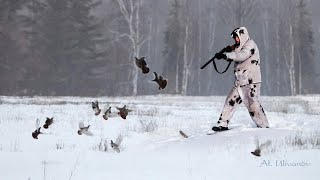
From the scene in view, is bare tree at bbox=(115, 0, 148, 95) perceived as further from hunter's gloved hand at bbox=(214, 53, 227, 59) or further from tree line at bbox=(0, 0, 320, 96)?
hunter's gloved hand at bbox=(214, 53, 227, 59)

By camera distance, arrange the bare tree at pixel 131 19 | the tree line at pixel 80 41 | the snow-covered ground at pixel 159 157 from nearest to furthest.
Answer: the snow-covered ground at pixel 159 157, the bare tree at pixel 131 19, the tree line at pixel 80 41

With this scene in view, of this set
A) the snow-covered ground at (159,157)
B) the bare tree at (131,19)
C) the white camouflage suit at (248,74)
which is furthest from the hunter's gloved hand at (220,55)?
the bare tree at (131,19)

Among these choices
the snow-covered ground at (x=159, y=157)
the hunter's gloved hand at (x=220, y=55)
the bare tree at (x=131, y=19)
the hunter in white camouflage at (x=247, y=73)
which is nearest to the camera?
the snow-covered ground at (x=159, y=157)

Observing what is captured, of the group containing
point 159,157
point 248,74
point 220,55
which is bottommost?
point 159,157

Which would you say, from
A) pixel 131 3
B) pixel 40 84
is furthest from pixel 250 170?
pixel 40 84

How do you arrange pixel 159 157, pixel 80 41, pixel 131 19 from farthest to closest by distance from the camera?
1. pixel 80 41
2. pixel 131 19
3. pixel 159 157

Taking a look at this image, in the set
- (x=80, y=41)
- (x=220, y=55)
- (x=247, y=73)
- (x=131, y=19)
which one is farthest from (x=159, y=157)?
(x=80, y=41)

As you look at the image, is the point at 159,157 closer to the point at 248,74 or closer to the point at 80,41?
the point at 248,74

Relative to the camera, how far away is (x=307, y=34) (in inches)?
1631

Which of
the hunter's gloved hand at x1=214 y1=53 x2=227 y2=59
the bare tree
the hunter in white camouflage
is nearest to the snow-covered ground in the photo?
the hunter in white camouflage

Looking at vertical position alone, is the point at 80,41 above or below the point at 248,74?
above

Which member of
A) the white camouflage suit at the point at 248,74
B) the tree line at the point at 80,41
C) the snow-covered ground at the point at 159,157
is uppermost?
the tree line at the point at 80,41

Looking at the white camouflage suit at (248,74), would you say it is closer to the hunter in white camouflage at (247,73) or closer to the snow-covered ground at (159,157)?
the hunter in white camouflage at (247,73)

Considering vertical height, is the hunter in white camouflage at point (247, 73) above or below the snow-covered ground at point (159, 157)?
above
